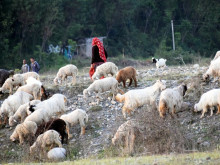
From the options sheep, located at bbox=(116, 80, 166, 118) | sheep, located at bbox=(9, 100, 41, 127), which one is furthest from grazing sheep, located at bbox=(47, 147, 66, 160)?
sheep, located at bbox=(9, 100, 41, 127)

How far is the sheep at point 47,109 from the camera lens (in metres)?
13.6

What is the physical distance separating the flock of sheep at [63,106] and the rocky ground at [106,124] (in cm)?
27

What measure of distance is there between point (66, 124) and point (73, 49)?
24.0m

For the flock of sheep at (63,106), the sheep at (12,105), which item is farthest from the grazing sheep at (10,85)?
the sheep at (12,105)

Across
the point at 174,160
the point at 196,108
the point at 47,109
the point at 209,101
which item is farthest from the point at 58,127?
the point at 174,160

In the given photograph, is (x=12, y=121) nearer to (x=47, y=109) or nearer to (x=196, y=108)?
(x=47, y=109)

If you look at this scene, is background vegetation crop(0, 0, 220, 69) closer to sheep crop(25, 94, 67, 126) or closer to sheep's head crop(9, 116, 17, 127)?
sheep's head crop(9, 116, 17, 127)

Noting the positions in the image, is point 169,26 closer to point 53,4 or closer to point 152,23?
point 152,23

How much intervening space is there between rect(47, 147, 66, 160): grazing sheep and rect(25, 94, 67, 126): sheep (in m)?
2.58

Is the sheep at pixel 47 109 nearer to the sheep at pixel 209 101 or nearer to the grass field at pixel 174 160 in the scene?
the sheep at pixel 209 101

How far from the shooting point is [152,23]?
4450 centimetres

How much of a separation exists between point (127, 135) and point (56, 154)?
162 centimetres

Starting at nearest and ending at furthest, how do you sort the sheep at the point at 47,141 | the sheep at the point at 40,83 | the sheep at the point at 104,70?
the sheep at the point at 47,141 → the sheep at the point at 40,83 → the sheep at the point at 104,70

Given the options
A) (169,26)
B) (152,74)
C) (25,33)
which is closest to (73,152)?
(152,74)
